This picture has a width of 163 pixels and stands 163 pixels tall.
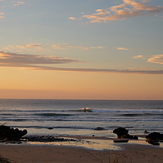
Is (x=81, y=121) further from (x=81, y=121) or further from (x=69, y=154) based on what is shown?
(x=69, y=154)

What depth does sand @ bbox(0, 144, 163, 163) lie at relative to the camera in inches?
531

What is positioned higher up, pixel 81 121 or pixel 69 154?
pixel 81 121

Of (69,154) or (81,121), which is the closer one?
(69,154)

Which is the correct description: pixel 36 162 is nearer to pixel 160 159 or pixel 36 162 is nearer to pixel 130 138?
pixel 160 159

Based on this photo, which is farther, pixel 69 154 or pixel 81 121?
pixel 81 121

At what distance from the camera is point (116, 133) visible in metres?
24.0

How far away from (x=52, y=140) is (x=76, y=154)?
17.4 ft

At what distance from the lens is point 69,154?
48.3 feet

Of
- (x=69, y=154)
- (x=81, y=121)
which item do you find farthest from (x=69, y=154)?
(x=81, y=121)

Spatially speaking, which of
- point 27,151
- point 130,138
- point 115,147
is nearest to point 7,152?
point 27,151

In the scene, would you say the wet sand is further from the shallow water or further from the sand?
the shallow water

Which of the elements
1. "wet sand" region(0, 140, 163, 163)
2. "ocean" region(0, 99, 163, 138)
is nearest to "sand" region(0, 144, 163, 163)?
"wet sand" region(0, 140, 163, 163)

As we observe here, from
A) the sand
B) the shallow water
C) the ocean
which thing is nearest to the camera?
the sand

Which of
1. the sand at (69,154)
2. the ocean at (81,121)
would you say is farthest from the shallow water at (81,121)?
the sand at (69,154)
